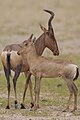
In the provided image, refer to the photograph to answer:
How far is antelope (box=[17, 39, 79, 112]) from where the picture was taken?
46.7 ft

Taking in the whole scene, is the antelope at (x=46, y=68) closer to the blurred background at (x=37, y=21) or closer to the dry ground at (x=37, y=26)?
the dry ground at (x=37, y=26)

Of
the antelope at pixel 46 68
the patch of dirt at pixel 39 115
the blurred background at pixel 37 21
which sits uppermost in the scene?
the blurred background at pixel 37 21

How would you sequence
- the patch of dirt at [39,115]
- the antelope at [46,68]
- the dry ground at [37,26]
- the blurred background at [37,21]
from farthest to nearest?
the blurred background at [37,21] → the antelope at [46,68] → the dry ground at [37,26] → the patch of dirt at [39,115]

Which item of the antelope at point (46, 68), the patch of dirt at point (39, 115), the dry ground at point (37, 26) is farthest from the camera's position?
the antelope at point (46, 68)

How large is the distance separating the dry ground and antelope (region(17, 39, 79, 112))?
0.55 meters

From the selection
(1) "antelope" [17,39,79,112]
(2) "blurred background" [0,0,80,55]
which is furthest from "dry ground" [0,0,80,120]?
(1) "antelope" [17,39,79,112]

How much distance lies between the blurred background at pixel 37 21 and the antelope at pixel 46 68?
12.4m

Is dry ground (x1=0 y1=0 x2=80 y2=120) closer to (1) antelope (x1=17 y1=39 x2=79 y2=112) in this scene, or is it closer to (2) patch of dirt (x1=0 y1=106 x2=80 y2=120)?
(2) patch of dirt (x1=0 y1=106 x2=80 y2=120)

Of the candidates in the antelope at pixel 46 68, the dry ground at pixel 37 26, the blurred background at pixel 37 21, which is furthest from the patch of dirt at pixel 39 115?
the blurred background at pixel 37 21

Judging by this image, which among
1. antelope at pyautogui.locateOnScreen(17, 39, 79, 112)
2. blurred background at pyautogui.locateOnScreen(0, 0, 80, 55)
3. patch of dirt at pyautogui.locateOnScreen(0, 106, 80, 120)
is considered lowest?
patch of dirt at pyautogui.locateOnScreen(0, 106, 80, 120)

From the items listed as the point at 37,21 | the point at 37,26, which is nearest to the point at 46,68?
the point at 37,26

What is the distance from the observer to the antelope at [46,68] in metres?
14.2

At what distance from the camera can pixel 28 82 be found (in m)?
15.4

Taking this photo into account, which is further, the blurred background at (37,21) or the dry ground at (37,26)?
the blurred background at (37,21)
